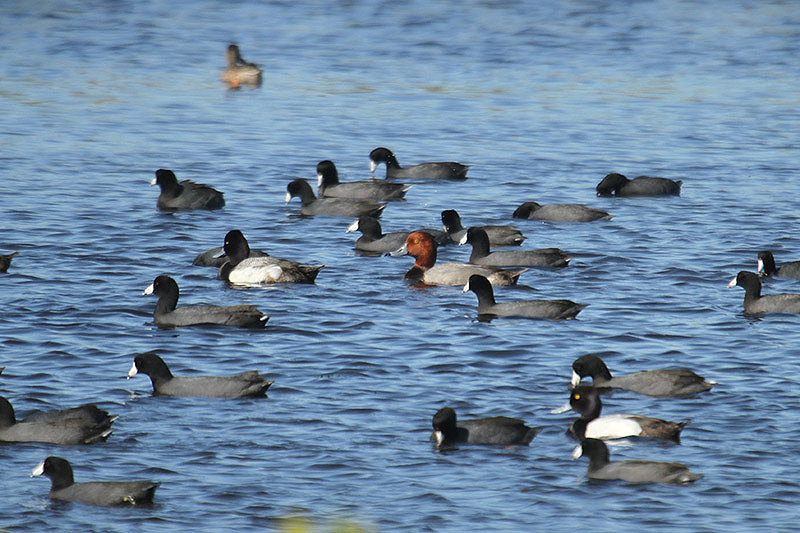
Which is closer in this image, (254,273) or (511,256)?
(254,273)

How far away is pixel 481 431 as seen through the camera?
14.8 metres

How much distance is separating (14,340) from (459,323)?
19.4ft

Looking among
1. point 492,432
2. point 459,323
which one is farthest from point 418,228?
point 492,432

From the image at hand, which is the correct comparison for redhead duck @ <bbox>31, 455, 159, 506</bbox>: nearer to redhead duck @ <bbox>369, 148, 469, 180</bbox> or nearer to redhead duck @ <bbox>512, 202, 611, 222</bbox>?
redhead duck @ <bbox>512, 202, 611, 222</bbox>

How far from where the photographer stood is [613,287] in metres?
21.5

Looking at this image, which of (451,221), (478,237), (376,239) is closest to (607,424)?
(478,237)

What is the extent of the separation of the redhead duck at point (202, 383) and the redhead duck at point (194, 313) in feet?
8.90

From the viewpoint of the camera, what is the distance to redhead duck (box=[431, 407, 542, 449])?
574 inches

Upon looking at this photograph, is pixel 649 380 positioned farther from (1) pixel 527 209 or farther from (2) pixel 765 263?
(1) pixel 527 209

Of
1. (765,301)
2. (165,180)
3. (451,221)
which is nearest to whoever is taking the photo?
(765,301)

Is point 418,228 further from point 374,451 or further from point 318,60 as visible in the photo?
point 318,60

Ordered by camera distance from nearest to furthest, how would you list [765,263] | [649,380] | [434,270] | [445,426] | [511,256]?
[445,426], [649,380], [765,263], [434,270], [511,256]

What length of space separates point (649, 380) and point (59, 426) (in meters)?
6.63

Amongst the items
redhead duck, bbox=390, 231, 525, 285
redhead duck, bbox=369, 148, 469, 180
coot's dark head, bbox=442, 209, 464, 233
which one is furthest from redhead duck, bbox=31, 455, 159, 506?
redhead duck, bbox=369, 148, 469, 180
